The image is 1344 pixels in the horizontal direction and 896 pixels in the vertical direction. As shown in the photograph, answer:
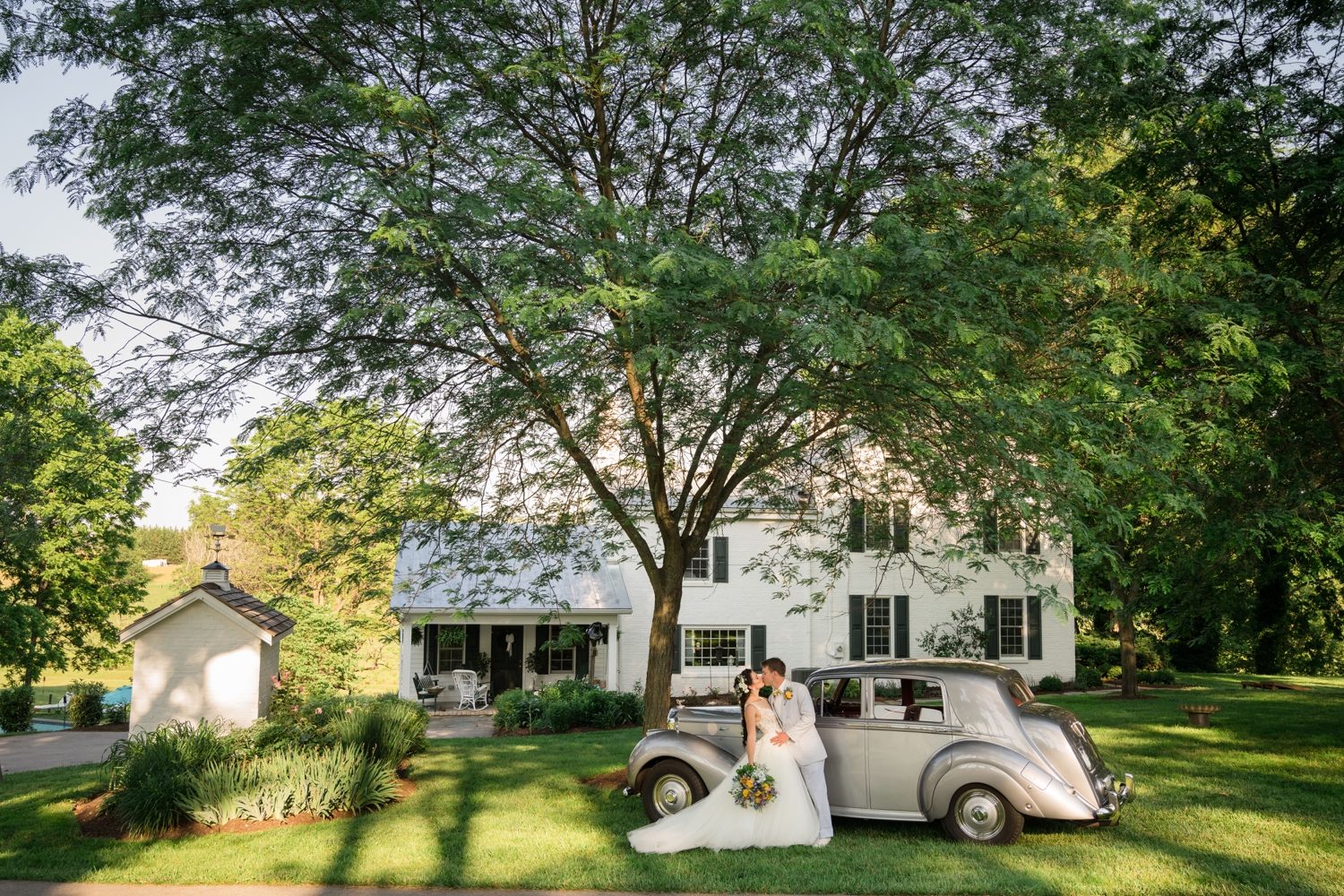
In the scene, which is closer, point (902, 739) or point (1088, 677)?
point (902, 739)

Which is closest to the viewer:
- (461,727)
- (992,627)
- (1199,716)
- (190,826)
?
(190,826)

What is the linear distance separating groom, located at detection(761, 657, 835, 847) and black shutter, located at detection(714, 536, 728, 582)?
60.9 ft

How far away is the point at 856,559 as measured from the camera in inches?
1132

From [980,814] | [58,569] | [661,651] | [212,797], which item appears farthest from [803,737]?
[58,569]

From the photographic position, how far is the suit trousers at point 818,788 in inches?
374

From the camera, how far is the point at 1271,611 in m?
31.1

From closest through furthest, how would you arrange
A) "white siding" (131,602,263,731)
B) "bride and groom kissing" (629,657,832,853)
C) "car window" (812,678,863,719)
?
"bride and groom kissing" (629,657,832,853)
"car window" (812,678,863,719)
"white siding" (131,602,263,731)

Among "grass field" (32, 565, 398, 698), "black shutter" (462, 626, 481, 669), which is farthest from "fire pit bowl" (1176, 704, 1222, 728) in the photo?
"grass field" (32, 565, 398, 698)

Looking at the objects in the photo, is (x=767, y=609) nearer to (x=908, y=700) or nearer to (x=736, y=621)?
(x=736, y=621)

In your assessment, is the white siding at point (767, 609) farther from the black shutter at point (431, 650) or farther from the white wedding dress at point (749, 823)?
the white wedding dress at point (749, 823)

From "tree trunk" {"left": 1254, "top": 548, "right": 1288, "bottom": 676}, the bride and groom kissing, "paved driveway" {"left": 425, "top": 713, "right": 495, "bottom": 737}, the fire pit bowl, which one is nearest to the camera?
the bride and groom kissing

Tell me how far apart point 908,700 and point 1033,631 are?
859 inches

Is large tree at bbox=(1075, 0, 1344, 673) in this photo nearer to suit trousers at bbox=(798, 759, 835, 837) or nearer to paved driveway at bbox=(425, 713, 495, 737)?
suit trousers at bbox=(798, 759, 835, 837)

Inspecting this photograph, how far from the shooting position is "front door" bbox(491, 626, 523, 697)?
29.6 m
